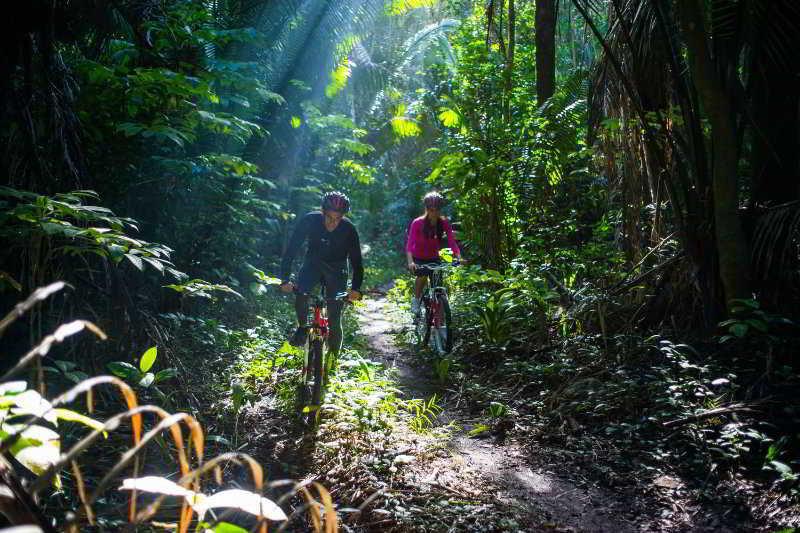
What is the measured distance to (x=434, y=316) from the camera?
791 centimetres

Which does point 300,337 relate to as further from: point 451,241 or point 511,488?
point 451,241

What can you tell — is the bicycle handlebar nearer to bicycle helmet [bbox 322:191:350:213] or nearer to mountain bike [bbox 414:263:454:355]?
mountain bike [bbox 414:263:454:355]

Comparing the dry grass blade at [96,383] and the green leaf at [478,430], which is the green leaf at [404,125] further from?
the dry grass blade at [96,383]

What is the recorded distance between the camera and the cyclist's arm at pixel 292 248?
18.8ft

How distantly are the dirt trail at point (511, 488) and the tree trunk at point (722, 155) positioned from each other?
7.68 feet

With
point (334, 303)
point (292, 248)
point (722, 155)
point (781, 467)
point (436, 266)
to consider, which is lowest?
point (781, 467)

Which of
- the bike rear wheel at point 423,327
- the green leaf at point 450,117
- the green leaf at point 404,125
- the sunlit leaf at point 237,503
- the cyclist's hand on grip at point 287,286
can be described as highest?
the green leaf at point 404,125

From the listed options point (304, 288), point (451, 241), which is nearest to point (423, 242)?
point (451, 241)

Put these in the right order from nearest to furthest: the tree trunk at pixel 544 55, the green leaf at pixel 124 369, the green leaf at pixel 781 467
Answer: the green leaf at pixel 124 369 < the green leaf at pixel 781 467 < the tree trunk at pixel 544 55

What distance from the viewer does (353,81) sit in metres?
16.3

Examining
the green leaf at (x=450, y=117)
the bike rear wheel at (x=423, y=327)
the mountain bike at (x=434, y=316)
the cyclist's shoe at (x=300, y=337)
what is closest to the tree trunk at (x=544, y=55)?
the green leaf at (x=450, y=117)

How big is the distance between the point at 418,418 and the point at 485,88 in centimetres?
722

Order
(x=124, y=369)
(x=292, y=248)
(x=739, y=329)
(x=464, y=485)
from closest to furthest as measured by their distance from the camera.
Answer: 1. (x=124, y=369)
2. (x=464, y=485)
3. (x=739, y=329)
4. (x=292, y=248)

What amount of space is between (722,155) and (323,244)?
374cm
